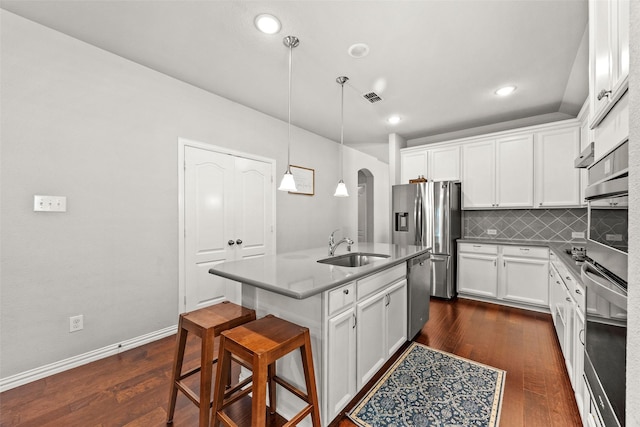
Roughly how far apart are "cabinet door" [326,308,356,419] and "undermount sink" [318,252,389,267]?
2.30ft

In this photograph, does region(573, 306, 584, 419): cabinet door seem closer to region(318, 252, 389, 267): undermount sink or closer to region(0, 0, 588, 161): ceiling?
region(318, 252, 389, 267): undermount sink

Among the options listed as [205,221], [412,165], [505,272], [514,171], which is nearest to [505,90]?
[514,171]

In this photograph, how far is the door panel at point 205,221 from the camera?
294cm

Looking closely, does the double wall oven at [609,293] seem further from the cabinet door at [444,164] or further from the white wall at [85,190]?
the white wall at [85,190]

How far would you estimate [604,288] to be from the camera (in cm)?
102

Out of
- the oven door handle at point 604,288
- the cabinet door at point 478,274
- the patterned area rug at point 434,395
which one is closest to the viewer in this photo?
the oven door handle at point 604,288

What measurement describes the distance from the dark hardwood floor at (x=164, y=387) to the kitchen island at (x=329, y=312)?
26 cm

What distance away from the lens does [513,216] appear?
3959 mm

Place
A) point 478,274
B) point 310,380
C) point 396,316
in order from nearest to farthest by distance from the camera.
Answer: point 310,380 < point 396,316 < point 478,274

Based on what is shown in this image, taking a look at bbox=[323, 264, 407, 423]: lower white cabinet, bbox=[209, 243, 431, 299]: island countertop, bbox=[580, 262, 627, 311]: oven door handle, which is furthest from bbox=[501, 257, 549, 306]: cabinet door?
bbox=[580, 262, 627, 311]: oven door handle

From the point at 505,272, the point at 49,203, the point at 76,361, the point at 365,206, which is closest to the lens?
the point at 49,203

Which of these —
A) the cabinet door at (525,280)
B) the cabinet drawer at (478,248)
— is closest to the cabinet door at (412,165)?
the cabinet drawer at (478,248)

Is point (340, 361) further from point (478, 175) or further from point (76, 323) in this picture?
point (478, 175)

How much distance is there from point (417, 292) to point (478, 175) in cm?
235
